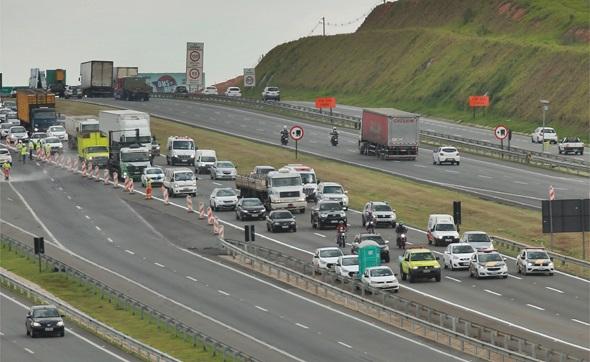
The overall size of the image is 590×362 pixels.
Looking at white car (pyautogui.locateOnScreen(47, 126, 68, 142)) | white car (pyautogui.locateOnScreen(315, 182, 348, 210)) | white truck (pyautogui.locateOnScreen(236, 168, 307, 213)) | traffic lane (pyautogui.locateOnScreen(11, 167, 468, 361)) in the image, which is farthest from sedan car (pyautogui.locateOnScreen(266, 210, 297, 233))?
white car (pyautogui.locateOnScreen(47, 126, 68, 142))

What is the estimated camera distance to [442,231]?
78.6 metres

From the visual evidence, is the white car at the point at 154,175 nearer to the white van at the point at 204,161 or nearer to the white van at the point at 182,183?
the white van at the point at 182,183

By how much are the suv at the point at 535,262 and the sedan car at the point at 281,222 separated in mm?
16204

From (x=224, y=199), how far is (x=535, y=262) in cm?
2648

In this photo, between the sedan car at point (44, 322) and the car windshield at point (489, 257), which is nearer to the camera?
the sedan car at point (44, 322)

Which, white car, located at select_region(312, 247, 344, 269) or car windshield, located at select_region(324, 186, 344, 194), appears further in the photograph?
car windshield, located at select_region(324, 186, 344, 194)

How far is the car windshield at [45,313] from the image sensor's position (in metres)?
59.2

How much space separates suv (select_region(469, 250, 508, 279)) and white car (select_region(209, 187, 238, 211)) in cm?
2535

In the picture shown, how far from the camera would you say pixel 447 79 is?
585 feet

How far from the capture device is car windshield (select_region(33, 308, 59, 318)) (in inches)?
2329

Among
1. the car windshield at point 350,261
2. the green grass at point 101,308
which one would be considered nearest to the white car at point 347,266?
the car windshield at point 350,261

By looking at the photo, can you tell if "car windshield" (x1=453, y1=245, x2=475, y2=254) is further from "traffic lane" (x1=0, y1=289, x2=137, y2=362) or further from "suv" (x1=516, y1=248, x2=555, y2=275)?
"traffic lane" (x1=0, y1=289, x2=137, y2=362)

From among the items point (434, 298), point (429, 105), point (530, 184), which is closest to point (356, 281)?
point (434, 298)

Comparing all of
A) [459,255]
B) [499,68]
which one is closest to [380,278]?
[459,255]
